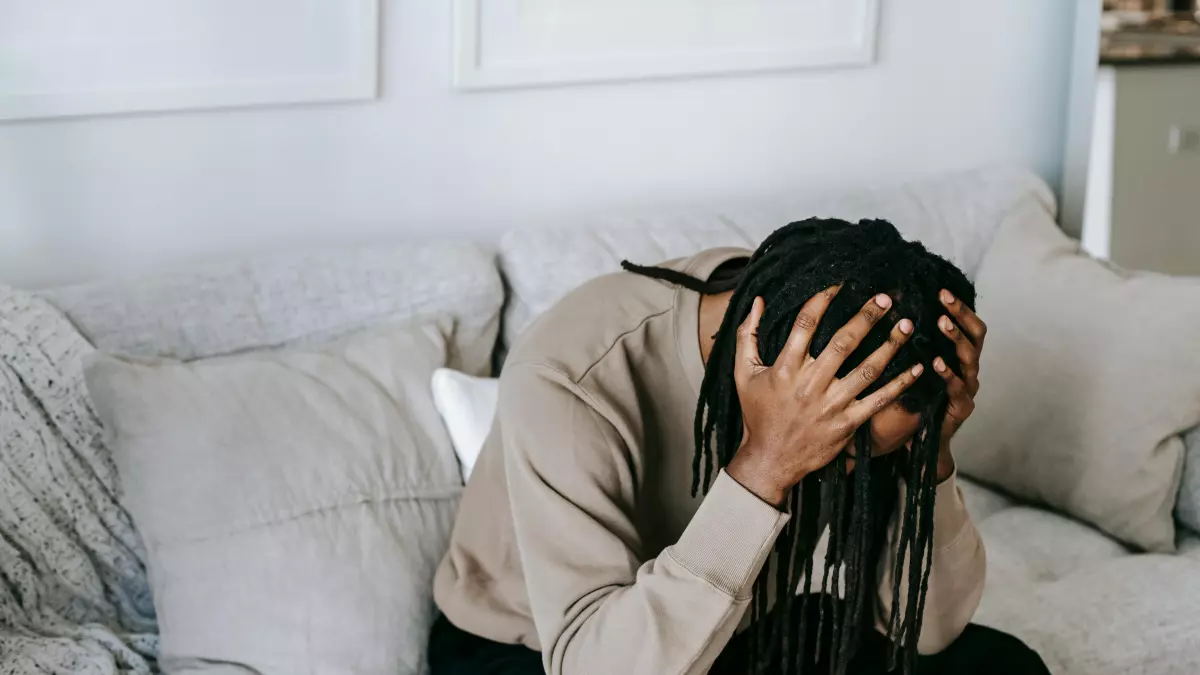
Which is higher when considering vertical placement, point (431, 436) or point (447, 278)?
point (447, 278)

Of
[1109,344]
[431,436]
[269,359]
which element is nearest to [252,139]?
A: [269,359]

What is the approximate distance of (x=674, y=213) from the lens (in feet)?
6.81

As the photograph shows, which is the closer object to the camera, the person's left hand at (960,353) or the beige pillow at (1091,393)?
the person's left hand at (960,353)

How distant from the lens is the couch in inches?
64.7

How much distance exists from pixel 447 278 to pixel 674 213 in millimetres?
430

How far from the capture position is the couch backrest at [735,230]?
191 cm

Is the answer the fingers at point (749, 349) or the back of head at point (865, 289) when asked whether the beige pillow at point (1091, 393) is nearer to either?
the back of head at point (865, 289)

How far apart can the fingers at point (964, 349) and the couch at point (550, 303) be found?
604 mm

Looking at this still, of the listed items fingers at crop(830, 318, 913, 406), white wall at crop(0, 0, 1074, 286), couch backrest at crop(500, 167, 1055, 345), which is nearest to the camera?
fingers at crop(830, 318, 913, 406)

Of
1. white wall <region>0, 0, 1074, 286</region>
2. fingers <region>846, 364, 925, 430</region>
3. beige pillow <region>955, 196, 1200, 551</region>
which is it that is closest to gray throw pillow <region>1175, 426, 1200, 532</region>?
beige pillow <region>955, 196, 1200, 551</region>

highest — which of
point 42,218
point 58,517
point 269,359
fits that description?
point 42,218

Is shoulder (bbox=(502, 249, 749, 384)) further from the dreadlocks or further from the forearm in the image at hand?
the forearm

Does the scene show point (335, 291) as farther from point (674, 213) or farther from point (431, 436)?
point (674, 213)

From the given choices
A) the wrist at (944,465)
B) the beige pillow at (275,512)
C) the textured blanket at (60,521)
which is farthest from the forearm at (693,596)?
the textured blanket at (60,521)
